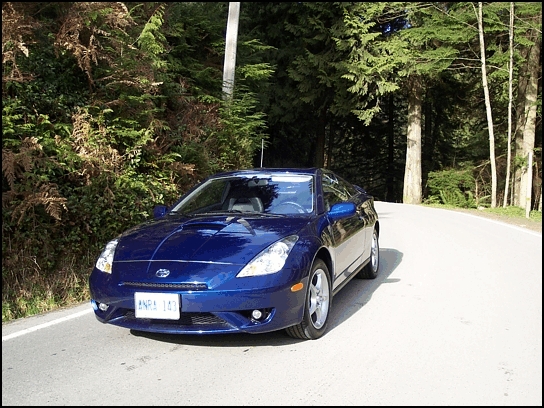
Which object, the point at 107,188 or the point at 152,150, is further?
the point at 152,150

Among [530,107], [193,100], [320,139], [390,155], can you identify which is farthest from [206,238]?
[390,155]

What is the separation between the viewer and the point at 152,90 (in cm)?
858

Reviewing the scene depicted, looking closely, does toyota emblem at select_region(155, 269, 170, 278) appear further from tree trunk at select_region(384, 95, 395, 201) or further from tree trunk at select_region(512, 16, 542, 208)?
tree trunk at select_region(384, 95, 395, 201)

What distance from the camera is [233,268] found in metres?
4.00

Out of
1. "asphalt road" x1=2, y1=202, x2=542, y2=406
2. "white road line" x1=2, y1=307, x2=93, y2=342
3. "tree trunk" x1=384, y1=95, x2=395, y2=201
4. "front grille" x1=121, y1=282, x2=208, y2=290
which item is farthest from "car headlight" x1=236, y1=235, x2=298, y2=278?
"tree trunk" x1=384, y1=95, x2=395, y2=201

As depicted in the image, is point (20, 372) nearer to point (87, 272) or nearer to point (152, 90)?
point (87, 272)

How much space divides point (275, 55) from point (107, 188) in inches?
835

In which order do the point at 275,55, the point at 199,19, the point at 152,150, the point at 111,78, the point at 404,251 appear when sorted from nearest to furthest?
the point at 111,78, the point at 152,150, the point at 404,251, the point at 199,19, the point at 275,55

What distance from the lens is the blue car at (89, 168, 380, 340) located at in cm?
393

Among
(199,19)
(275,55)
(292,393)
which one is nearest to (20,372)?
(292,393)

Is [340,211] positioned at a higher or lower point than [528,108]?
lower

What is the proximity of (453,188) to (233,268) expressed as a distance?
73.2 ft

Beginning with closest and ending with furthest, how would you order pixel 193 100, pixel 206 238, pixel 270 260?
1. pixel 270 260
2. pixel 206 238
3. pixel 193 100

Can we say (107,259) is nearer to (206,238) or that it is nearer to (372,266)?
(206,238)
